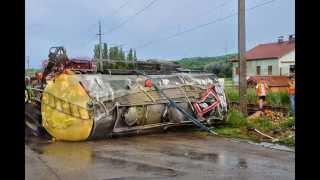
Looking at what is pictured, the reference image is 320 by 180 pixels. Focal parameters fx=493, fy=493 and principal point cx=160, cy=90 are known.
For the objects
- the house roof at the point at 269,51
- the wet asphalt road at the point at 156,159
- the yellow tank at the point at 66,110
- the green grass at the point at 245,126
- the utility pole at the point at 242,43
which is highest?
the house roof at the point at 269,51

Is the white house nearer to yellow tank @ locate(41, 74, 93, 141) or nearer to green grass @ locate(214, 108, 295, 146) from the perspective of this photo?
green grass @ locate(214, 108, 295, 146)

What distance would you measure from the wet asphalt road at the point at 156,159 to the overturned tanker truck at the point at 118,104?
43 centimetres

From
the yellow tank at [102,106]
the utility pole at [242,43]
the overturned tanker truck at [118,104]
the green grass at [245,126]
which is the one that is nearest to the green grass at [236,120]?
the green grass at [245,126]

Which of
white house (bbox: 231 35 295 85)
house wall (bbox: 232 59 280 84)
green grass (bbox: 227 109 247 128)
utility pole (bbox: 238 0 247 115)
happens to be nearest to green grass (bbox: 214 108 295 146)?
green grass (bbox: 227 109 247 128)

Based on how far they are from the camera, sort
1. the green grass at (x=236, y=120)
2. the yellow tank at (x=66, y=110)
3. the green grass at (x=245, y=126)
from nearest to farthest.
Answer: the yellow tank at (x=66, y=110) < the green grass at (x=245, y=126) < the green grass at (x=236, y=120)

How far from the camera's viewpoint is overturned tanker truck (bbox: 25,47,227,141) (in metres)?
13.3

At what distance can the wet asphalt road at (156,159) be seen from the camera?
8.69 meters

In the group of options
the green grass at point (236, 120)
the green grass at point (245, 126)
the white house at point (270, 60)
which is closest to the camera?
the green grass at point (245, 126)

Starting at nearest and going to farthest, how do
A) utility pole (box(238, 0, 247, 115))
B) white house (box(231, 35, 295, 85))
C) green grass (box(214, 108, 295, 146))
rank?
green grass (box(214, 108, 295, 146))
utility pole (box(238, 0, 247, 115))
white house (box(231, 35, 295, 85))

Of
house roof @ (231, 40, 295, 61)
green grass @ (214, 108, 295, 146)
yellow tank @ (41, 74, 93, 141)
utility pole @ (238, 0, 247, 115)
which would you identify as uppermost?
house roof @ (231, 40, 295, 61)

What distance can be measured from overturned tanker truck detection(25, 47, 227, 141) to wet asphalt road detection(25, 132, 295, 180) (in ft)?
1.41

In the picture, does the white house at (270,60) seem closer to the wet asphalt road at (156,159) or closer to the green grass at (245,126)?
the green grass at (245,126)
